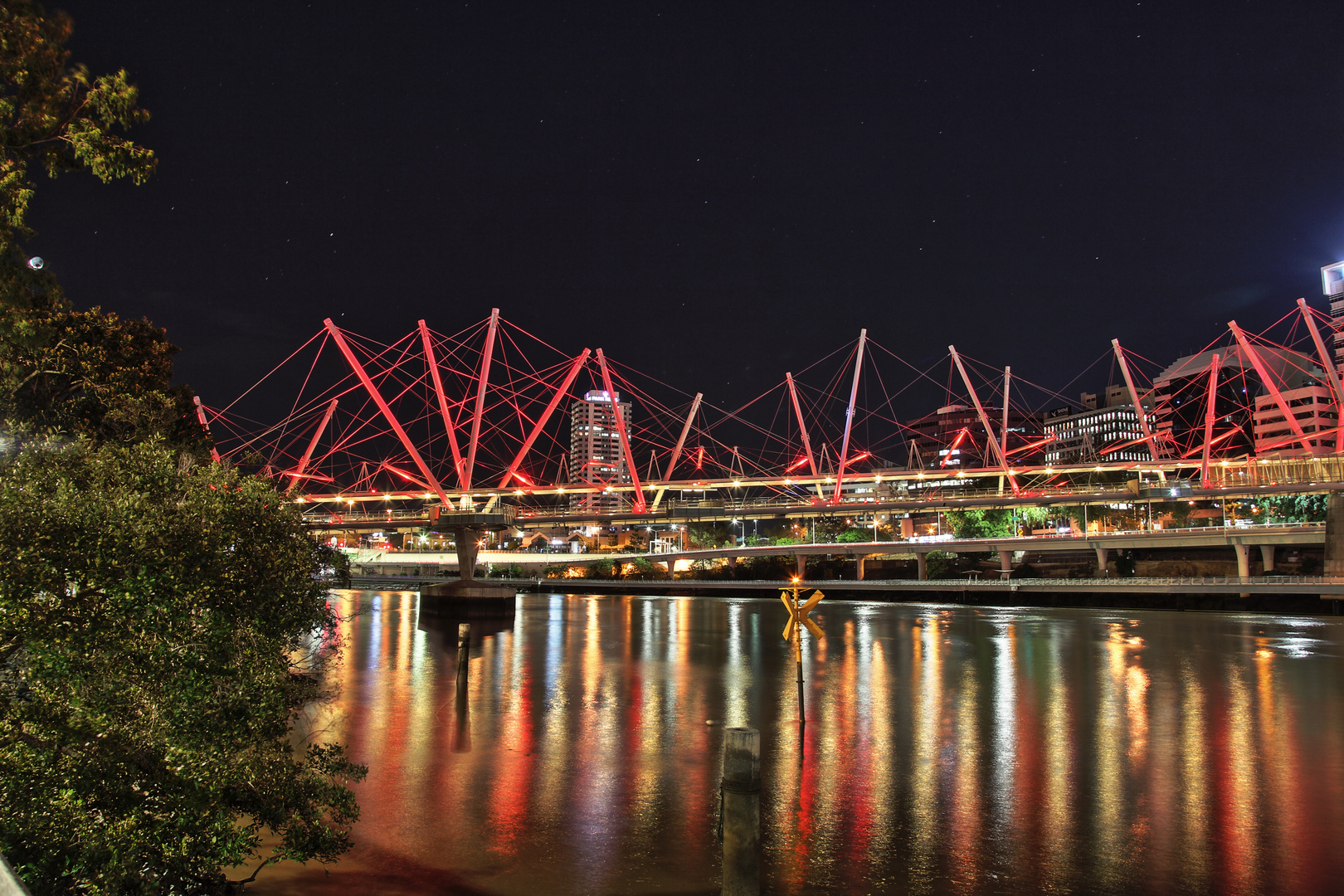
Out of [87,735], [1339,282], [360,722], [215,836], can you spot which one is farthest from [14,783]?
[1339,282]

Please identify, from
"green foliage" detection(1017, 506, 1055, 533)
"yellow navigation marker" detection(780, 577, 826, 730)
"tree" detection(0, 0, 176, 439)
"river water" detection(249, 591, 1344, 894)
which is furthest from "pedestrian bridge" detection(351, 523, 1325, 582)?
"tree" detection(0, 0, 176, 439)

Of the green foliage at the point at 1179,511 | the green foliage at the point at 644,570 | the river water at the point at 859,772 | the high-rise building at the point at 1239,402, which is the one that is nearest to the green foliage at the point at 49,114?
the river water at the point at 859,772

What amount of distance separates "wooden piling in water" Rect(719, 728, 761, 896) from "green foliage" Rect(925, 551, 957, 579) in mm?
82050

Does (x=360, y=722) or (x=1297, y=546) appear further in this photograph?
(x=1297, y=546)

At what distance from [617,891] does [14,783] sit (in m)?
5.79

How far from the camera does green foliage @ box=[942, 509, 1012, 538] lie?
96375 millimetres

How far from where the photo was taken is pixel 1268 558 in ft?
236

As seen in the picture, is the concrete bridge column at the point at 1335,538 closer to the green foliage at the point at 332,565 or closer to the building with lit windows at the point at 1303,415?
the building with lit windows at the point at 1303,415

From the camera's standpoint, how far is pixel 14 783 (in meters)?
6.16

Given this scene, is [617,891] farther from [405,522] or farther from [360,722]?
[405,522]

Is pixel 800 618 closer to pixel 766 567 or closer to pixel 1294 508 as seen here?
pixel 766 567

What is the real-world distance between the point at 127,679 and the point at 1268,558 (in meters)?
87.1

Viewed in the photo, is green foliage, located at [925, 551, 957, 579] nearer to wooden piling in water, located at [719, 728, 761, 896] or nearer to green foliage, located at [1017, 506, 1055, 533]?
green foliage, located at [1017, 506, 1055, 533]

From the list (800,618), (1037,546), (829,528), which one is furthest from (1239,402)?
(800,618)
